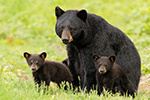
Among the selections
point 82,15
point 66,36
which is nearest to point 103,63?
point 66,36

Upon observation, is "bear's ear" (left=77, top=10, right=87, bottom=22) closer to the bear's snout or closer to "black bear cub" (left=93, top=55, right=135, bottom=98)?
the bear's snout

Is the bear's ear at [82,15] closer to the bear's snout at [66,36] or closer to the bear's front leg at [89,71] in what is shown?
the bear's snout at [66,36]

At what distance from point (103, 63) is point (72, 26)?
949 mm

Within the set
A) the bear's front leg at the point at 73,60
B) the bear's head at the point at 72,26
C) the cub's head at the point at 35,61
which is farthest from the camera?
the bear's front leg at the point at 73,60

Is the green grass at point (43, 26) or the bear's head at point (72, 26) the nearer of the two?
the bear's head at point (72, 26)

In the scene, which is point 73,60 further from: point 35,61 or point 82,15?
point 82,15

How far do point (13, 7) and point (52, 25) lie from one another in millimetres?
3193

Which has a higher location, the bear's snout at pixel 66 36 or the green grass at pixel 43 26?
the green grass at pixel 43 26

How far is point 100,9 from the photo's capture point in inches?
720

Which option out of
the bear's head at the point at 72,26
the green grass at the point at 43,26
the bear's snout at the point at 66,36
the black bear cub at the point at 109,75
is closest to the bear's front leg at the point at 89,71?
the black bear cub at the point at 109,75

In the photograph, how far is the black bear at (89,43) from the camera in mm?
6273

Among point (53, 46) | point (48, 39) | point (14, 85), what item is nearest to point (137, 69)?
point (14, 85)

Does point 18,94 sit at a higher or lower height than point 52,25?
lower

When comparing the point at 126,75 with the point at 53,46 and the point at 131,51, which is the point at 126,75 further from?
the point at 53,46
